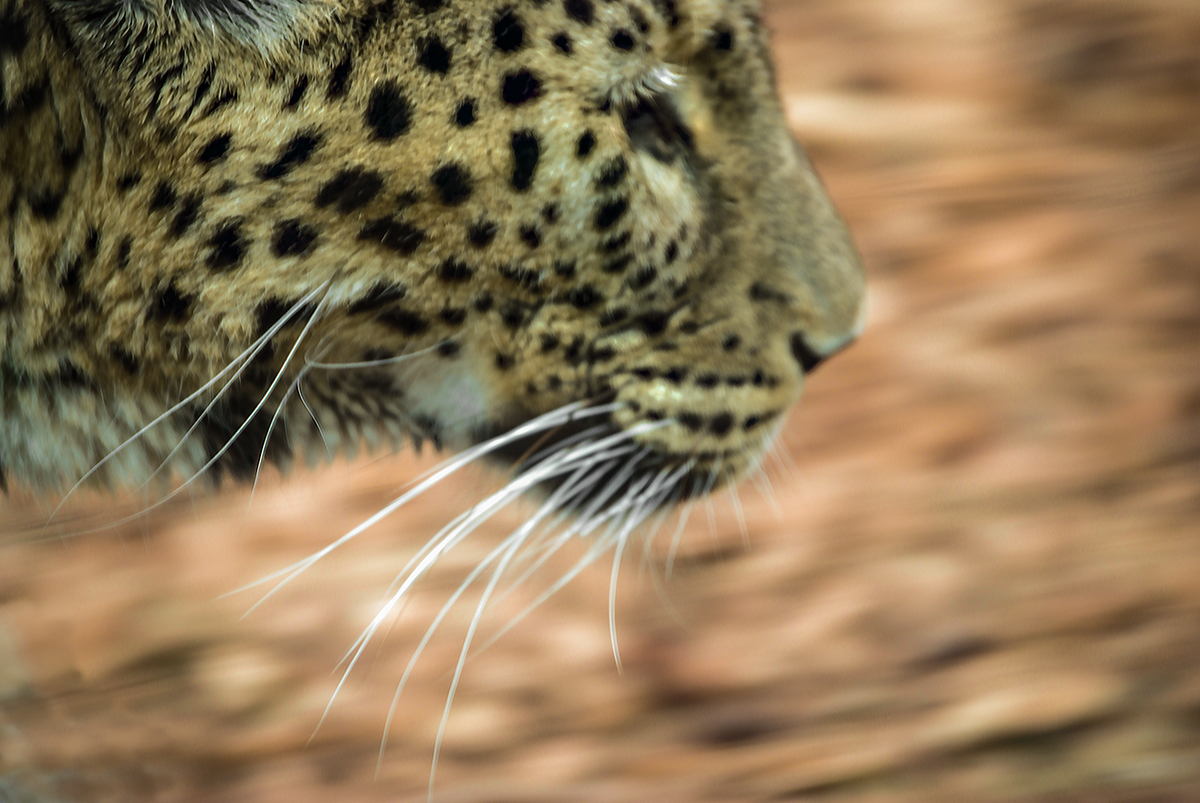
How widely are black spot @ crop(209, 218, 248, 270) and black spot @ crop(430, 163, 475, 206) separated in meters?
0.15

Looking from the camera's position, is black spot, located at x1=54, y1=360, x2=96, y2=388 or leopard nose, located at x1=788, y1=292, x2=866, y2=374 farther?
leopard nose, located at x1=788, y1=292, x2=866, y2=374

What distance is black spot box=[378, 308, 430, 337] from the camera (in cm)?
83

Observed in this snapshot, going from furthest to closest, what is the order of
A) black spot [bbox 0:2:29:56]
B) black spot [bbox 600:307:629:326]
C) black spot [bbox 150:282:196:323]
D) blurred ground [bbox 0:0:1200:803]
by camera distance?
blurred ground [bbox 0:0:1200:803], black spot [bbox 600:307:629:326], black spot [bbox 150:282:196:323], black spot [bbox 0:2:29:56]

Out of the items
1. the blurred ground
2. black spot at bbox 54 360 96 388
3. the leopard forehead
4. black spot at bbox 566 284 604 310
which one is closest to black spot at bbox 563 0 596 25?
the leopard forehead

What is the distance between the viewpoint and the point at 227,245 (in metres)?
0.76

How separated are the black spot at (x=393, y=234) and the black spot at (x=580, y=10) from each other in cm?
19

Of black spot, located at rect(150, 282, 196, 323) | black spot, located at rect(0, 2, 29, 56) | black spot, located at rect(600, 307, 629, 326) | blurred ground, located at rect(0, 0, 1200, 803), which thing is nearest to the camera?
black spot, located at rect(0, 2, 29, 56)

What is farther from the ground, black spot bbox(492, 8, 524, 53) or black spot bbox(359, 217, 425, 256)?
black spot bbox(492, 8, 524, 53)

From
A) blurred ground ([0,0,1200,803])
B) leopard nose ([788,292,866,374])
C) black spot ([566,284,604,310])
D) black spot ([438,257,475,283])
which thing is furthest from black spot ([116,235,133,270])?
blurred ground ([0,0,1200,803])

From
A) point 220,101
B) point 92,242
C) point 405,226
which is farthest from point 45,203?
point 405,226

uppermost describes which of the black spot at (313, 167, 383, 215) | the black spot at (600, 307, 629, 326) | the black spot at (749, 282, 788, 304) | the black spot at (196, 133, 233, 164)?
the black spot at (196, 133, 233, 164)

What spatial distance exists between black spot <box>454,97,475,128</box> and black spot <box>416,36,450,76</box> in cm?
3

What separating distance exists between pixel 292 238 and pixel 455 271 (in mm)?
123

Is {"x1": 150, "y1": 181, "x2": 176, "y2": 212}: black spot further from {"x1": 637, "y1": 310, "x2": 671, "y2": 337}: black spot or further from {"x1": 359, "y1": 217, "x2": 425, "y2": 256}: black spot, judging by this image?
{"x1": 637, "y1": 310, "x2": 671, "y2": 337}: black spot
